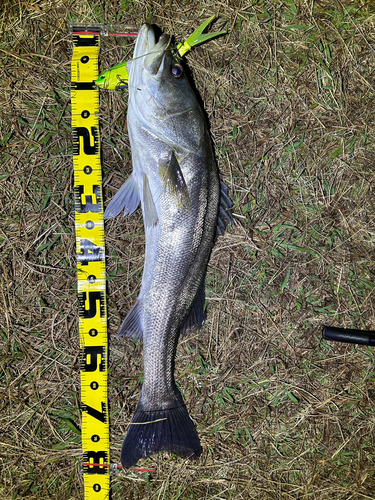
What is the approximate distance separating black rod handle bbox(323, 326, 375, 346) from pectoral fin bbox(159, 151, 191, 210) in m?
1.79

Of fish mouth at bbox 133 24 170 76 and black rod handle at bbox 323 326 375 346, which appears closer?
fish mouth at bbox 133 24 170 76

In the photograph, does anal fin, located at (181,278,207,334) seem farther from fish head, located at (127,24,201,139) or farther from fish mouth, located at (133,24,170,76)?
fish mouth, located at (133,24,170,76)

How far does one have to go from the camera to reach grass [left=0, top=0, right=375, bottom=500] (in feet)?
10.2

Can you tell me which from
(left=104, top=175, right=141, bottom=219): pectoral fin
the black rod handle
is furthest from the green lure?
the black rod handle

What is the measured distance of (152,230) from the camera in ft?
8.79

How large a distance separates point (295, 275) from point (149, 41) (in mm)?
2345

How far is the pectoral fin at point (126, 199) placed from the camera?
287 centimetres

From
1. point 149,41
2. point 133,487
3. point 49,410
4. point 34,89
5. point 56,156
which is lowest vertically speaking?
point 133,487

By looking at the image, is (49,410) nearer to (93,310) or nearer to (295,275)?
(93,310)

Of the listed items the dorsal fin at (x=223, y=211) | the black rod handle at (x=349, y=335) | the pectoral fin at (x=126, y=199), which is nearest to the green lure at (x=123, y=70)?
the pectoral fin at (x=126, y=199)

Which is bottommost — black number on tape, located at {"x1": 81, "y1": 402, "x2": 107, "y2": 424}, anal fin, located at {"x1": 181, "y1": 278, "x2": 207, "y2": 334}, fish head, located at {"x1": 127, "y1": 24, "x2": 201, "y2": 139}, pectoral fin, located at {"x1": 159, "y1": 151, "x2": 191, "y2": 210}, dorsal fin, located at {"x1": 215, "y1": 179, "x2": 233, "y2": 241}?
black number on tape, located at {"x1": 81, "y1": 402, "x2": 107, "y2": 424}

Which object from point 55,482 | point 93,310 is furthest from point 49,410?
point 93,310

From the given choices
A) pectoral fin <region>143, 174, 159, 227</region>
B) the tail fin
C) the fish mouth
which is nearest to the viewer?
the fish mouth

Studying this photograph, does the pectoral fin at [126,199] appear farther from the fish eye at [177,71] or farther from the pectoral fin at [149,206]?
the fish eye at [177,71]
